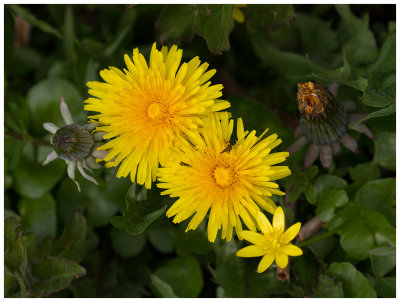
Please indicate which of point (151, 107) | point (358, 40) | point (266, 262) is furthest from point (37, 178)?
point (358, 40)

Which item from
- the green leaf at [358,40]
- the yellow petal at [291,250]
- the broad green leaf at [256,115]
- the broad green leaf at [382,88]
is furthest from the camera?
the green leaf at [358,40]

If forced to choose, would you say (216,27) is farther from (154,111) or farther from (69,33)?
(69,33)

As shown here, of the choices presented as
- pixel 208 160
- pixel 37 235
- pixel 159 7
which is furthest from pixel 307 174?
pixel 37 235

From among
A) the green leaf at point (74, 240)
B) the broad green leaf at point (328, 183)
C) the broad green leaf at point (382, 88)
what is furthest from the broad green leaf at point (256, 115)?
the green leaf at point (74, 240)

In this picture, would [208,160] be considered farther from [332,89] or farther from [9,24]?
[9,24]

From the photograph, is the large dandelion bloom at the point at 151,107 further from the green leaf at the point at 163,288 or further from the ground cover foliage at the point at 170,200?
the green leaf at the point at 163,288

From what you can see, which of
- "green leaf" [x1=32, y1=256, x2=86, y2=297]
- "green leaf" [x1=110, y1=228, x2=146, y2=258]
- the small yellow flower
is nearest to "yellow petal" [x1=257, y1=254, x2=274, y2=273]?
the small yellow flower
